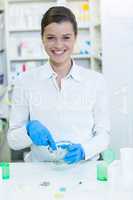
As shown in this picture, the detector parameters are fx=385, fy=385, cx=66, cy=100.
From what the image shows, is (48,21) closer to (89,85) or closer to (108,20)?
(89,85)

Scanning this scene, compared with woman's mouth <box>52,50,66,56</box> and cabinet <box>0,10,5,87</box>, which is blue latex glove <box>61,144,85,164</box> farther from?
cabinet <box>0,10,5,87</box>

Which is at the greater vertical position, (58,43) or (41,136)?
(58,43)

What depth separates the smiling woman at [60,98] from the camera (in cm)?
163

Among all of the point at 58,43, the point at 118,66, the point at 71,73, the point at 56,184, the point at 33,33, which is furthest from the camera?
the point at 33,33

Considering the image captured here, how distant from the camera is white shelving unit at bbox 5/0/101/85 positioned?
3744mm

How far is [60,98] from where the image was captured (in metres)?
1.71

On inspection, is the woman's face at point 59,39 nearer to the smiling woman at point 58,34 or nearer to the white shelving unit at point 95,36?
the smiling woman at point 58,34

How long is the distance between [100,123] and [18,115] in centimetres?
36

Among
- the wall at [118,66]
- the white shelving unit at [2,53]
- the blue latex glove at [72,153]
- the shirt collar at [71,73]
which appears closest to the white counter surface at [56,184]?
the blue latex glove at [72,153]

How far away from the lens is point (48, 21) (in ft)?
5.38

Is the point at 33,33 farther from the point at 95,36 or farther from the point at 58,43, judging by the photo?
the point at 58,43

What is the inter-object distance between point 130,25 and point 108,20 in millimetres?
194

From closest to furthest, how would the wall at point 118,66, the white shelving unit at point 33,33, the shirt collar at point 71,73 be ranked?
the shirt collar at point 71,73 < the wall at point 118,66 < the white shelving unit at point 33,33

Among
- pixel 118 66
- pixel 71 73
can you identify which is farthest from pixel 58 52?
pixel 118 66
